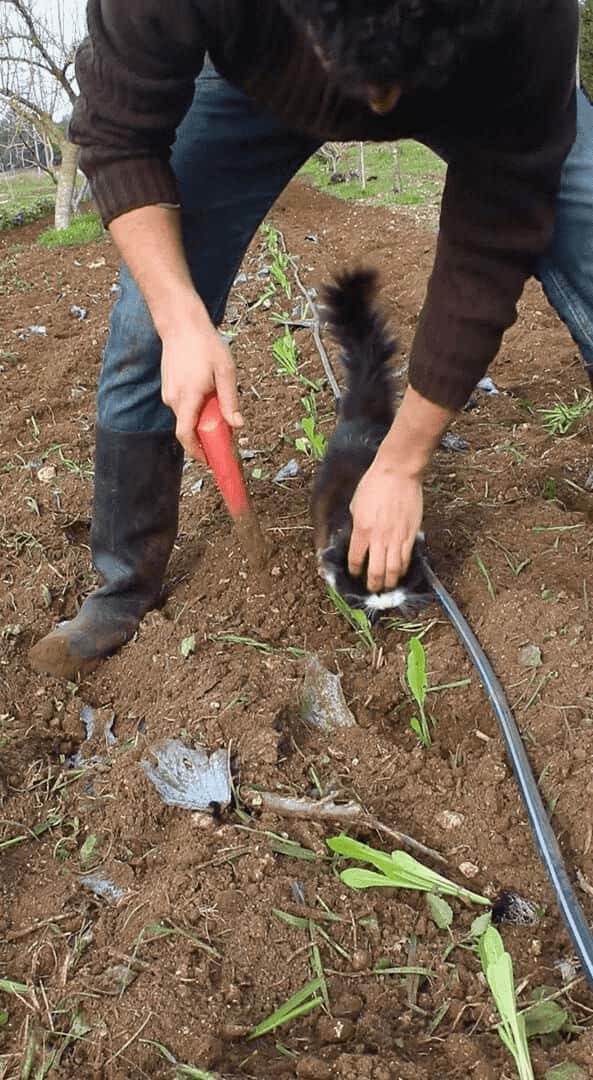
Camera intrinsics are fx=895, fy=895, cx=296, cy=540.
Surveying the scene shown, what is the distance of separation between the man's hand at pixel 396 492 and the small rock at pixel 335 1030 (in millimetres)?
925

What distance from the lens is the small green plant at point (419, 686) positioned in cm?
168

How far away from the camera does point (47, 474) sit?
316 centimetres

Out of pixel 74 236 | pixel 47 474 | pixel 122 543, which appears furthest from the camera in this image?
pixel 74 236

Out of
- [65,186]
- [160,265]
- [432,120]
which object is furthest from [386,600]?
[65,186]

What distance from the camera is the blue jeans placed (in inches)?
74.4

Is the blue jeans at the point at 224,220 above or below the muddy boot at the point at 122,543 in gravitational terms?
above

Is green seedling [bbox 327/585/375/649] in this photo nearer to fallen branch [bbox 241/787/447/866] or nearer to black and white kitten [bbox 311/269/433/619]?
black and white kitten [bbox 311/269/433/619]

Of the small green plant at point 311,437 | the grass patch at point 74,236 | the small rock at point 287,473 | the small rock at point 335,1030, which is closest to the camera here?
the small rock at point 335,1030

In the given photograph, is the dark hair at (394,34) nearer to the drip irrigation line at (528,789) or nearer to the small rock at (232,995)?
the drip irrigation line at (528,789)

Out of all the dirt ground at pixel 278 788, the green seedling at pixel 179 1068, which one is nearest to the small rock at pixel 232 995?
the dirt ground at pixel 278 788

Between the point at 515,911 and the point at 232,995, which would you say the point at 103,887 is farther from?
the point at 515,911

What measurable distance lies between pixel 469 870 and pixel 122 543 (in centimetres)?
119

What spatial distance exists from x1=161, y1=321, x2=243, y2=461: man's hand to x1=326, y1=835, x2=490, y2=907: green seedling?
0.74 m

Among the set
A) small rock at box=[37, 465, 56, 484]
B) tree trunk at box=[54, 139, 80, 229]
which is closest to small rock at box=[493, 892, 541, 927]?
small rock at box=[37, 465, 56, 484]
